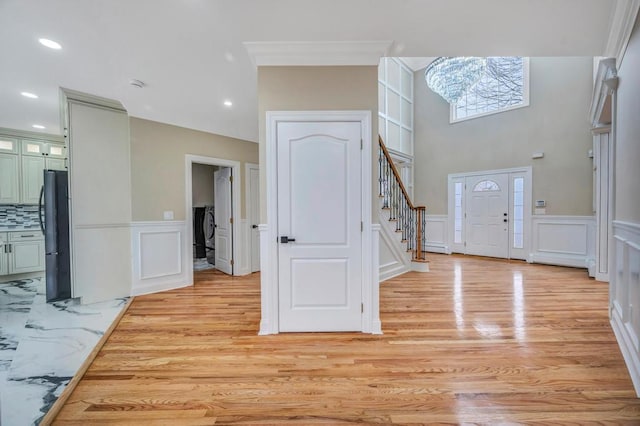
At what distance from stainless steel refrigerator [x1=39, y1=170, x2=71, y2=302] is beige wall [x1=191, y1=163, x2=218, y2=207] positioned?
2998mm

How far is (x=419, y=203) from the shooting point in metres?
7.34

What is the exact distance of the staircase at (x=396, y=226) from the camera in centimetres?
435

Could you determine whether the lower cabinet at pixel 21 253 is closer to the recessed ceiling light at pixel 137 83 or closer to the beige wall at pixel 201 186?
the beige wall at pixel 201 186

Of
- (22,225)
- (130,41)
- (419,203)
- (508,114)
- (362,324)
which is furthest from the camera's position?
(419,203)

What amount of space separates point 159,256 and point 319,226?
283 centimetres

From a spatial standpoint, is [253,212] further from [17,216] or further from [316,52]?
[17,216]

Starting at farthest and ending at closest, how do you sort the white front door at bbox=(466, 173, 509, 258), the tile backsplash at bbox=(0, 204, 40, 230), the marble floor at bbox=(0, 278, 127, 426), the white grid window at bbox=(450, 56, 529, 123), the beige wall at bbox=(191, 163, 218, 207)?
the beige wall at bbox=(191, 163, 218, 207), the white front door at bbox=(466, 173, 509, 258), the white grid window at bbox=(450, 56, 529, 123), the tile backsplash at bbox=(0, 204, 40, 230), the marble floor at bbox=(0, 278, 127, 426)

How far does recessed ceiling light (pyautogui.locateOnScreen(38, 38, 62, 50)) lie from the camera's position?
2.28m

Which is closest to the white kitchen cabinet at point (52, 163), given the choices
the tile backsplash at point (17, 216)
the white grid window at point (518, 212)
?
the tile backsplash at point (17, 216)

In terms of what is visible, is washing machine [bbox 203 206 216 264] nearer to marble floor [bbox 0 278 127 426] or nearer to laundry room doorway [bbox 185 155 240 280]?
laundry room doorway [bbox 185 155 240 280]

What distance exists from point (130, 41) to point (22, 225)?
178 inches

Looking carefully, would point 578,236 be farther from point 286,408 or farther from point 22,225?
point 22,225

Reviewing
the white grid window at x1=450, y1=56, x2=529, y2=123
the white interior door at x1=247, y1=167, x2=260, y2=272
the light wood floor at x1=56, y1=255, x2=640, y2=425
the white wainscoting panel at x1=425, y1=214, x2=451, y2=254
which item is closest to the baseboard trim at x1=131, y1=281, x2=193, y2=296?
the light wood floor at x1=56, y1=255, x2=640, y2=425

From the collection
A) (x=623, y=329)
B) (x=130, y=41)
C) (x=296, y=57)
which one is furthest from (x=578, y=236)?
(x=130, y=41)
